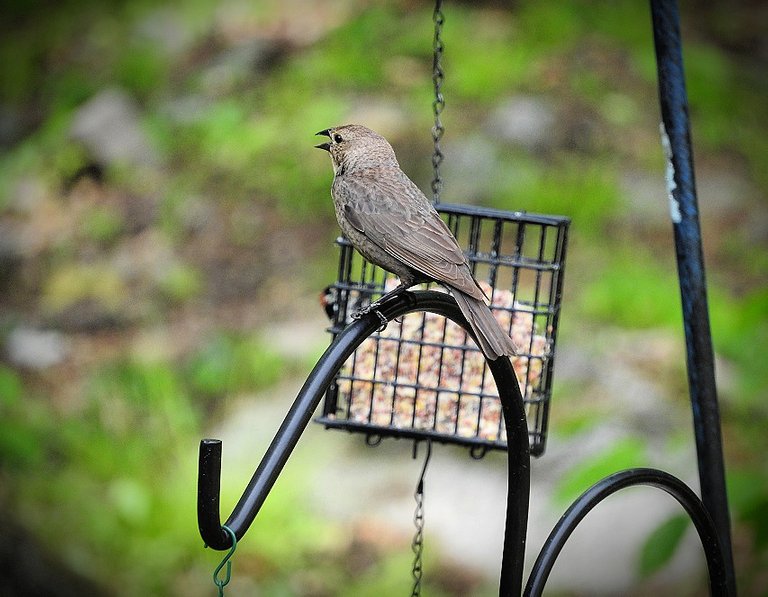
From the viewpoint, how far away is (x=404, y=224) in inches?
126

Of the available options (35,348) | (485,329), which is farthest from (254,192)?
(485,329)

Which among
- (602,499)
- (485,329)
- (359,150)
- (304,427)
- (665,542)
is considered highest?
(359,150)

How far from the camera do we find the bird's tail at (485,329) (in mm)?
2498

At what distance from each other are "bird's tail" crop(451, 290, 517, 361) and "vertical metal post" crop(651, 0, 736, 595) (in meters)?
0.46

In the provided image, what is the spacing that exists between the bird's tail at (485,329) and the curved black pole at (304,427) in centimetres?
3

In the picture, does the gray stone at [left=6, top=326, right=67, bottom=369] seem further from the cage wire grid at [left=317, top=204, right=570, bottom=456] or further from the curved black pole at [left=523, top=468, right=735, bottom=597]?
the curved black pole at [left=523, top=468, right=735, bottom=597]

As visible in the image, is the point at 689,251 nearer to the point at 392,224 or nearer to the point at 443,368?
the point at 392,224

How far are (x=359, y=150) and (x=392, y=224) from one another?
46 centimetres

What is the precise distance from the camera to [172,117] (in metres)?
8.21

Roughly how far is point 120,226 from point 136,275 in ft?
1.62

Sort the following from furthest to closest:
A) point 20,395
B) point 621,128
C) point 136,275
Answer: point 621,128
point 136,275
point 20,395

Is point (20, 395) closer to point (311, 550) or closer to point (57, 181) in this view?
point (57, 181)

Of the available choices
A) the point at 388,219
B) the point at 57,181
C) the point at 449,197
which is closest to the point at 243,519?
the point at 388,219

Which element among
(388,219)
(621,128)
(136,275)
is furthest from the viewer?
(621,128)
